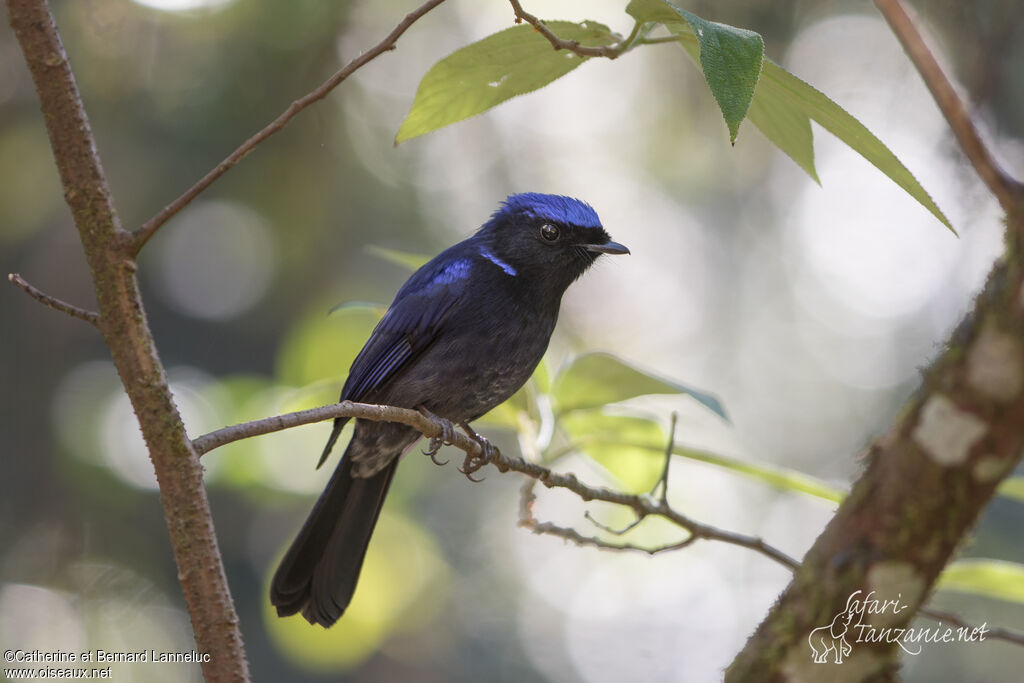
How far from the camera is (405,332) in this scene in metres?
3.37

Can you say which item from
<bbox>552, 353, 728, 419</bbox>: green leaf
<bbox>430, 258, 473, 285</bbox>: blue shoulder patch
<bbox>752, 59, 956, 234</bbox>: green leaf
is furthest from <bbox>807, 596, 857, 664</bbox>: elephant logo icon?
<bbox>430, 258, 473, 285</bbox>: blue shoulder patch

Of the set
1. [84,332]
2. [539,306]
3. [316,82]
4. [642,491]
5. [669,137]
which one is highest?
[669,137]

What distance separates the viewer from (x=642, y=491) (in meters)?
2.89

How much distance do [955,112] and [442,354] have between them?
2300 mm

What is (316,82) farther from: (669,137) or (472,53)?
(472,53)

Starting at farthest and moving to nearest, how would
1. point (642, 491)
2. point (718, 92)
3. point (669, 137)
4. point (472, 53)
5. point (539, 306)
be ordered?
1. point (669, 137)
2. point (539, 306)
3. point (642, 491)
4. point (472, 53)
5. point (718, 92)

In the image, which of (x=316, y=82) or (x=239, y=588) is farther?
(x=239, y=588)

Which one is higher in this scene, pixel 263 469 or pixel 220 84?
pixel 220 84

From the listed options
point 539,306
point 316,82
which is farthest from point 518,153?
point 539,306

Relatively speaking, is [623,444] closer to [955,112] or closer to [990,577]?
[990,577]

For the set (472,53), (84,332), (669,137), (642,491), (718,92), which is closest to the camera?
(718,92)

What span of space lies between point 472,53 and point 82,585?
4100 mm

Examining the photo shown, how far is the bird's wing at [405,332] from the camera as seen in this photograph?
336cm

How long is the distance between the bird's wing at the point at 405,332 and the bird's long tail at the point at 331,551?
12.6 inches
